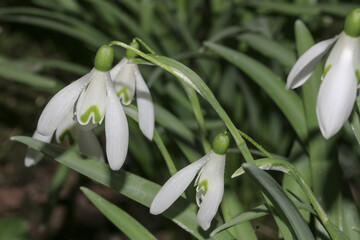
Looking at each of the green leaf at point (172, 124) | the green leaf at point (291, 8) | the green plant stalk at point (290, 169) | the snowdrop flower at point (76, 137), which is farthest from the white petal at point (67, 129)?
the green leaf at point (291, 8)

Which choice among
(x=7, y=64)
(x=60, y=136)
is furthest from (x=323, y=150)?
(x=7, y=64)

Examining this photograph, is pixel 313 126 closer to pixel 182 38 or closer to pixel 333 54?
pixel 333 54

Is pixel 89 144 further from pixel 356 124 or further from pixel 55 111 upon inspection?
pixel 356 124

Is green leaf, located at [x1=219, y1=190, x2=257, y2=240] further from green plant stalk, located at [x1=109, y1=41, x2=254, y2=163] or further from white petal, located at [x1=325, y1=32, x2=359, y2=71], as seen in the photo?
white petal, located at [x1=325, y1=32, x2=359, y2=71]

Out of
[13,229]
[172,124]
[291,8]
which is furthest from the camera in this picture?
[291,8]

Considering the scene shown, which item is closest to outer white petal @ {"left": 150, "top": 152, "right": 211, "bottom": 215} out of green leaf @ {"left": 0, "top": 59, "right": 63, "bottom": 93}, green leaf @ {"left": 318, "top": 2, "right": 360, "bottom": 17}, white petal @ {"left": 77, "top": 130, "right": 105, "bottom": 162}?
white petal @ {"left": 77, "top": 130, "right": 105, "bottom": 162}

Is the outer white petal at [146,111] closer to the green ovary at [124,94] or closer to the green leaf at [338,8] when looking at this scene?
the green ovary at [124,94]

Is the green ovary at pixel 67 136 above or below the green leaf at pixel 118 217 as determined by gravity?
above

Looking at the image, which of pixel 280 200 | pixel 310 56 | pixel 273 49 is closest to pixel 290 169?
pixel 280 200
